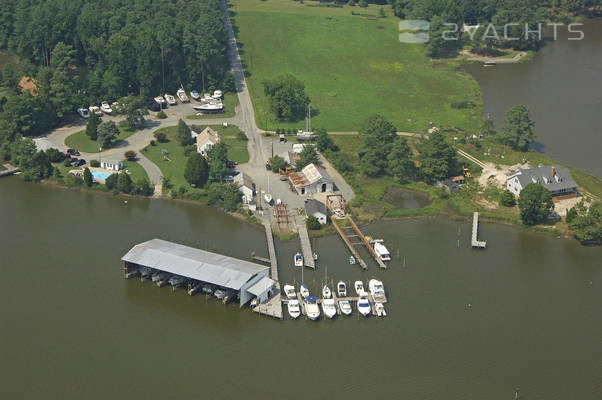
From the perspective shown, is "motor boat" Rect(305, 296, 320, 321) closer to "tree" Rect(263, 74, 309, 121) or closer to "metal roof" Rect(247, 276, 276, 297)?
"metal roof" Rect(247, 276, 276, 297)

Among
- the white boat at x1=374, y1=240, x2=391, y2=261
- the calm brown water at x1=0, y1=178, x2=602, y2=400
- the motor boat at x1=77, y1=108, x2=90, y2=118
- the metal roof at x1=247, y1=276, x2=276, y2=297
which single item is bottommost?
the calm brown water at x1=0, y1=178, x2=602, y2=400

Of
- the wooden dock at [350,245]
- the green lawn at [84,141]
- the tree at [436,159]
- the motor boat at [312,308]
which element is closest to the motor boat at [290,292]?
the motor boat at [312,308]

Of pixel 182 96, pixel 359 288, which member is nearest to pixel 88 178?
pixel 182 96

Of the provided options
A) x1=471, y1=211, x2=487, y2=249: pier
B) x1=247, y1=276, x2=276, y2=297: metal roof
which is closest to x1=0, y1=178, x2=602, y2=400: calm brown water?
x1=471, y1=211, x2=487, y2=249: pier

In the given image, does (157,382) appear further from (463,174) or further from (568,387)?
(463,174)

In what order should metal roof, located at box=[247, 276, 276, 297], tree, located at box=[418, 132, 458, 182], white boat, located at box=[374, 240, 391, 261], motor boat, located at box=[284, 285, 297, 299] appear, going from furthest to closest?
tree, located at box=[418, 132, 458, 182] < white boat, located at box=[374, 240, 391, 261] < motor boat, located at box=[284, 285, 297, 299] < metal roof, located at box=[247, 276, 276, 297]

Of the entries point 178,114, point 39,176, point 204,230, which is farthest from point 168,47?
point 204,230
